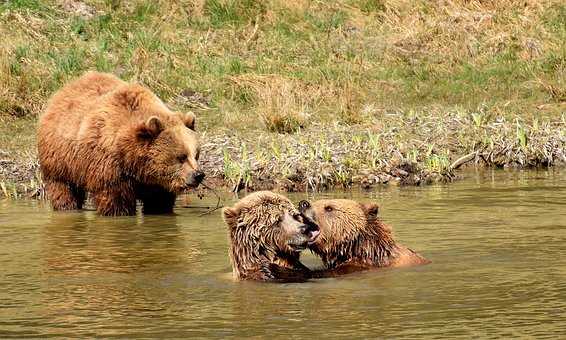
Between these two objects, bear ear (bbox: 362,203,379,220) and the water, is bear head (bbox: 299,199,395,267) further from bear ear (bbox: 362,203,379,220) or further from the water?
the water

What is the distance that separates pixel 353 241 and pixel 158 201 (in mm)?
4249

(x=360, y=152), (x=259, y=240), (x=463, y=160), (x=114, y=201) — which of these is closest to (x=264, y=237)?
(x=259, y=240)

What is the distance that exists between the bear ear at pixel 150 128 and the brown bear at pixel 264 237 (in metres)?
3.92

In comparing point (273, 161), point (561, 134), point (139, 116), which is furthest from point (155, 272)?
point (561, 134)

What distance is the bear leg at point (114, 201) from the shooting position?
1348cm

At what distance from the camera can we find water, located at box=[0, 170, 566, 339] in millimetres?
7844

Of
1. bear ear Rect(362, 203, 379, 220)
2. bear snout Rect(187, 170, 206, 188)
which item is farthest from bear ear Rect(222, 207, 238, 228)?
bear snout Rect(187, 170, 206, 188)

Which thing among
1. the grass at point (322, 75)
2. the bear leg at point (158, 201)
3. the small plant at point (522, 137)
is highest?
the grass at point (322, 75)

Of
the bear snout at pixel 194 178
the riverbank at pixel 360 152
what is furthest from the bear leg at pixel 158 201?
the riverbank at pixel 360 152

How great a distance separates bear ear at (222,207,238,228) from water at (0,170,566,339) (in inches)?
16.2

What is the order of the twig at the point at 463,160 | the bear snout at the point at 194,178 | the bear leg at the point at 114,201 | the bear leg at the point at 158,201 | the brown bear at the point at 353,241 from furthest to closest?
the twig at the point at 463,160 < the bear leg at the point at 158,201 < the bear leg at the point at 114,201 < the bear snout at the point at 194,178 < the brown bear at the point at 353,241

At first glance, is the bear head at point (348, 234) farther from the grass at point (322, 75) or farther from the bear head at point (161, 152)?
the grass at point (322, 75)

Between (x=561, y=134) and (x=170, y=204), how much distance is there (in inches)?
214

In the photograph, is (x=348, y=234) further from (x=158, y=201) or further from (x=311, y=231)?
(x=158, y=201)
